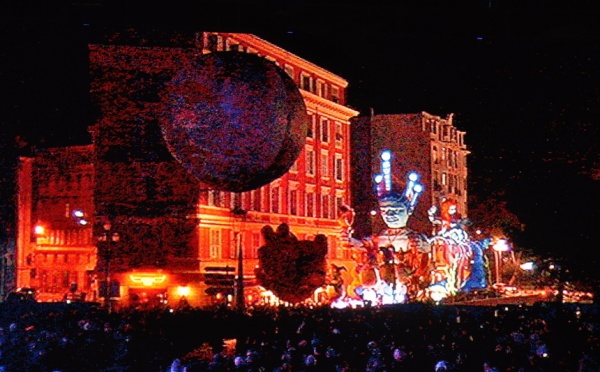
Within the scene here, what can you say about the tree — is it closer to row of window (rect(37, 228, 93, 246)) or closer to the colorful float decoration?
the colorful float decoration

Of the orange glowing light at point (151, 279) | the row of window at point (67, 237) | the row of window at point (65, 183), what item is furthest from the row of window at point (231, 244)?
the row of window at point (65, 183)

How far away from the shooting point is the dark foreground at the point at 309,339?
12.2m

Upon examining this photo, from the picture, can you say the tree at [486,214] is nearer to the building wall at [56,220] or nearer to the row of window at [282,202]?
the row of window at [282,202]

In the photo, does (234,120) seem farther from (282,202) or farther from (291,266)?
(282,202)

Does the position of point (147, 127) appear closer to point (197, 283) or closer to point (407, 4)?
point (197, 283)

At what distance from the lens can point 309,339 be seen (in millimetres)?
13727

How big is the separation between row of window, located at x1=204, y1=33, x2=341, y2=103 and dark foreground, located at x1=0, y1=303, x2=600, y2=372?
2405 centimetres

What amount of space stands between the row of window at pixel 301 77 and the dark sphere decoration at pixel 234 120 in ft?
90.9

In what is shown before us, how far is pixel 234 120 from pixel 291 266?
2126cm

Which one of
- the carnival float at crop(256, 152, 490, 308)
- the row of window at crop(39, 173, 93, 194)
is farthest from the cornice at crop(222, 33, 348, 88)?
the row of window at crop(39, 173, 93, 194)

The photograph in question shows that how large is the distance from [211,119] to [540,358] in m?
5.35

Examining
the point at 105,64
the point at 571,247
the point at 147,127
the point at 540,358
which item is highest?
the point at 105,64

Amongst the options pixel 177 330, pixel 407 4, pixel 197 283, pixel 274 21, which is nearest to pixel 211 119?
pixel 274 21

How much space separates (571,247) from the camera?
43.6 feet
